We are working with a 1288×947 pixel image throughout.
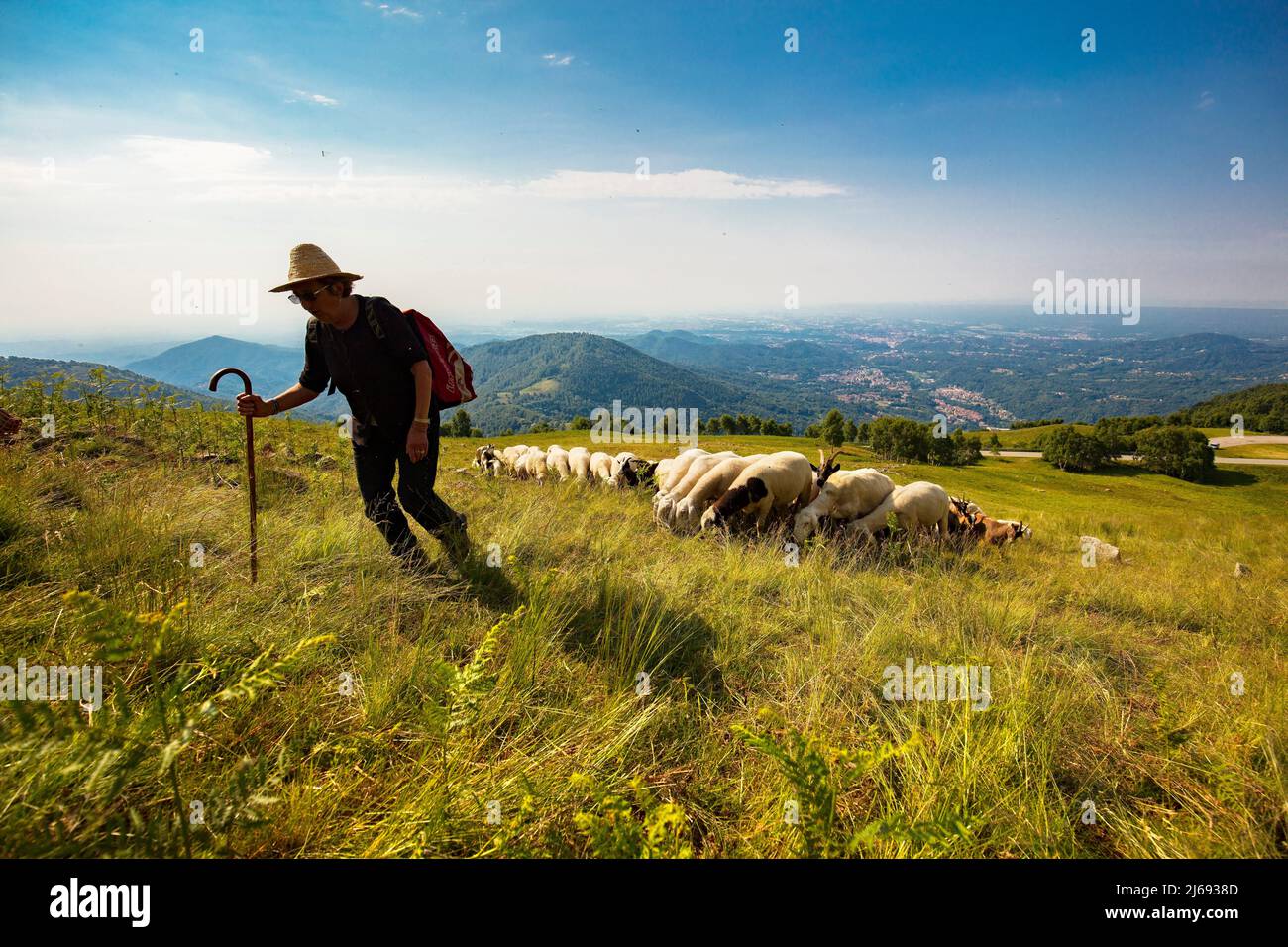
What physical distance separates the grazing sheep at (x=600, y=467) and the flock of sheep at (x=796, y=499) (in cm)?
230

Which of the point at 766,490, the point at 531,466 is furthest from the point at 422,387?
the point at 531,466

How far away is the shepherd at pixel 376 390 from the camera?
4.21m

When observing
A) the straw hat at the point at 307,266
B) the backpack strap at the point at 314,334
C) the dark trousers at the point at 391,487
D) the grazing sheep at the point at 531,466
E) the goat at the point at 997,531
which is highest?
the straw hat at the point at 307,266

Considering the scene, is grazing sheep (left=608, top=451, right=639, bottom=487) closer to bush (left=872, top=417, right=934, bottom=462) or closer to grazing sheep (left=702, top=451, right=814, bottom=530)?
grazing sheep (left=702, top=451, right=814, bottom=530)

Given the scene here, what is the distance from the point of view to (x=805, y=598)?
15.3 feet

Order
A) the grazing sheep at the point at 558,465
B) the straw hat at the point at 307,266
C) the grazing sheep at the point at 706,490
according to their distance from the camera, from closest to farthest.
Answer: the straw hat at the point at 307,266 < the grazing sheep at the point at 706,490 < the grazing sheep at the point at 558,465

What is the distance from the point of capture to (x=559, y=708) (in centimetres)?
271

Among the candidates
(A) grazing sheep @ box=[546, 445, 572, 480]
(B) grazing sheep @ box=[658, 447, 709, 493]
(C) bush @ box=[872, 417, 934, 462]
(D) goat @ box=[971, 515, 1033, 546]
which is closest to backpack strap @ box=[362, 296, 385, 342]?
(B) grazing sheep @ box=[658, 447, 709, 493]

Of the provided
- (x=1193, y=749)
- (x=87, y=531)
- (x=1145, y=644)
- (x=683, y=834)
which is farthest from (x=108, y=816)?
(x=1145, y=644)

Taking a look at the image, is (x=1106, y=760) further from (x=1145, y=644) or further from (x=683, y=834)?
(x=1145, y=644)

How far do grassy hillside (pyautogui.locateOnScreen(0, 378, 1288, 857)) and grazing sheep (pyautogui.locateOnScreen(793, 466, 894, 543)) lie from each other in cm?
313

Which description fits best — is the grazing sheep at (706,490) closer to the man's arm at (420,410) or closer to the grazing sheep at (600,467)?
the grazing sheep at (600,467)

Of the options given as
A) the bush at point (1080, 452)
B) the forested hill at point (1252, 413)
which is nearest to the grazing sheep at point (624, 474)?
the bush at point (1080, 452)
